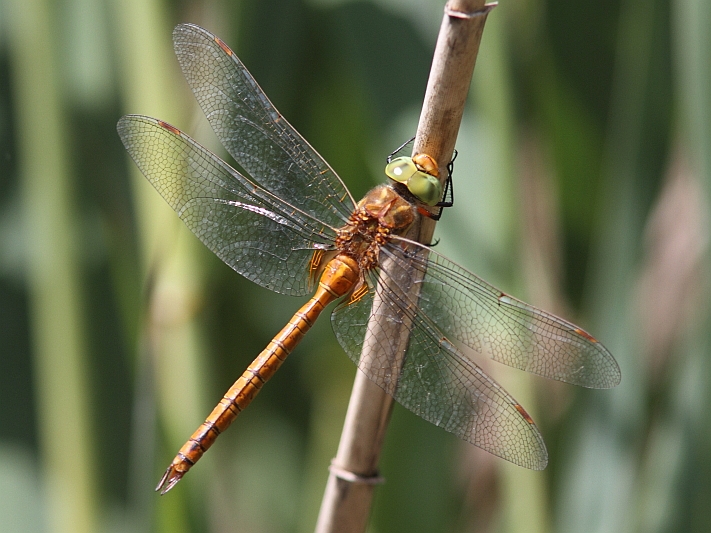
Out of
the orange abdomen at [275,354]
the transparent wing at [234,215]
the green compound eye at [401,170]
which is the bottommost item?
the orange abdomen at [275,354]

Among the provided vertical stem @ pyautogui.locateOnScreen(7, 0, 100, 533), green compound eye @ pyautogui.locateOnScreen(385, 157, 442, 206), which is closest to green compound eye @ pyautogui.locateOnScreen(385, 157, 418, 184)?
green compound eye @ pyautogui.locateOnScreen(385, 157, 442, 206)

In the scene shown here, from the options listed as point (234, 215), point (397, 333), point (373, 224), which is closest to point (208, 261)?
point (234, 215)

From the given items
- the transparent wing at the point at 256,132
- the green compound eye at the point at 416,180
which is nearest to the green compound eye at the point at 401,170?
the green compound eye at the point at 416,180

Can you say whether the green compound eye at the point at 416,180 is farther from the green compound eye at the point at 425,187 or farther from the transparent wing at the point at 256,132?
the transparent wing at the point at 256,132

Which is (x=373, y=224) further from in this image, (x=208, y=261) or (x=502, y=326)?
(x=208, y=261)

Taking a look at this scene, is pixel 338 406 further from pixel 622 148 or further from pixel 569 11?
pixel 569 11

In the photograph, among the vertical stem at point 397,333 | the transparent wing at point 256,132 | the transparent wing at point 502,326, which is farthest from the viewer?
the transparent wing at point 256,132

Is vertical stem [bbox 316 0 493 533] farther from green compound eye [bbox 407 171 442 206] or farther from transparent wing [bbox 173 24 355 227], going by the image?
transparent wing [bbox 173 24 355 227]
